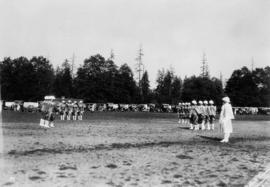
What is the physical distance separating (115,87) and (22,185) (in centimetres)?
9256

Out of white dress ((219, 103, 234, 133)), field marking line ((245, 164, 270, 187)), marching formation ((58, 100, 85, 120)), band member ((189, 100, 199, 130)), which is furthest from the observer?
marching formation ((58, 100, 85, 120))

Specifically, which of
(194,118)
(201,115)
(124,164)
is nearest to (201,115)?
(201,115)

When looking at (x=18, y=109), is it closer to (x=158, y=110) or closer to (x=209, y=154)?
(x=158, y=110)

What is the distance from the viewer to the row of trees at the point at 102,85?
324ft

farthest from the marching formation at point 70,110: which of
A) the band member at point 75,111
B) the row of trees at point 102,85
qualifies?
the row of trees at point 102,85

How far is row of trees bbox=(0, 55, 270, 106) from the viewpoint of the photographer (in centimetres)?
9881

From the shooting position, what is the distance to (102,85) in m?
98.4

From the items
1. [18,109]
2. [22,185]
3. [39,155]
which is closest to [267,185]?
[22,185]

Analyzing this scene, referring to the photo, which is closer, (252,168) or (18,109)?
(252,168)

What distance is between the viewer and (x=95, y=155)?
39.5ft

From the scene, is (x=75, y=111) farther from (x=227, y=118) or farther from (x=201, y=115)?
(x=227, y=118)

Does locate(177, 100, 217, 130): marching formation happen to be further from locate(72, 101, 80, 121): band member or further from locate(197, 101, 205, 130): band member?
locate(72, 101, 80, 121): band member

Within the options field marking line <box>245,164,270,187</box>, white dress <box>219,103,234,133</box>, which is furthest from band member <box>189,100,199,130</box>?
field marking line <box>245,164,270,187</box>

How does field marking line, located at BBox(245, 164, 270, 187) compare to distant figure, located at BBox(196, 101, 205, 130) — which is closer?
field marking line, located at BBox(245, 164, 270, 187)
